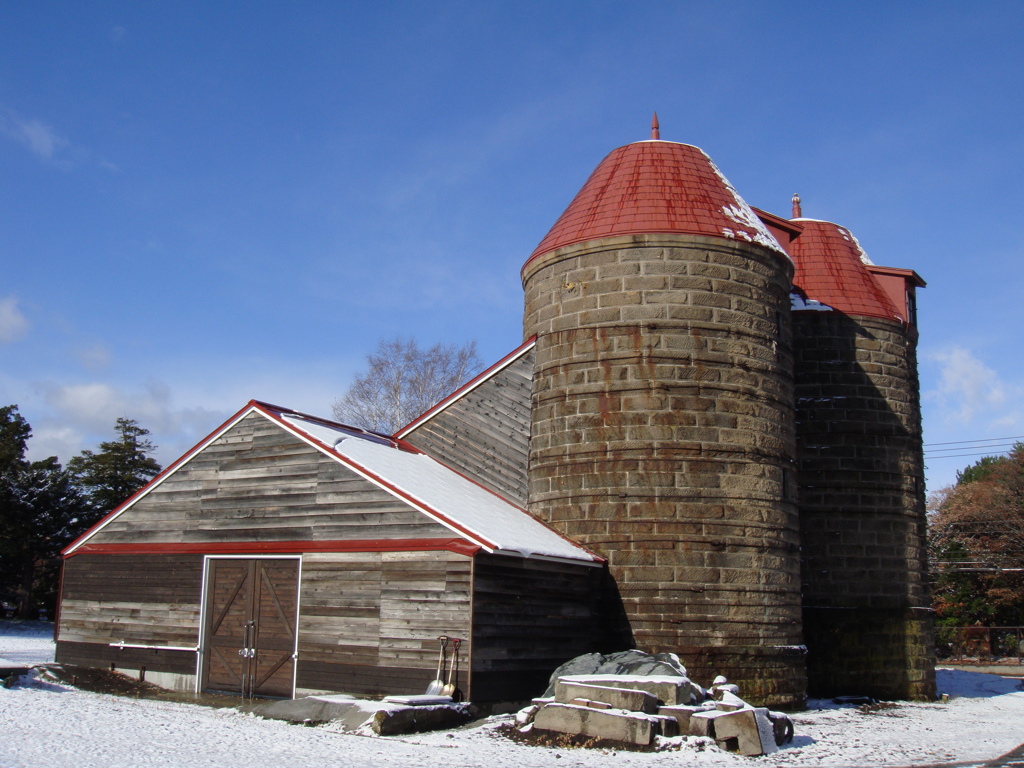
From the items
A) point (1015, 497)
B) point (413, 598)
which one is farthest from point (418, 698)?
point (1015, 497)

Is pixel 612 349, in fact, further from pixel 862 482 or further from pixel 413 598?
pixel 862 482

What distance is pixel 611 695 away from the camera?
42.2 feet

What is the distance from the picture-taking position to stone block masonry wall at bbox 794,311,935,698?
21.4m

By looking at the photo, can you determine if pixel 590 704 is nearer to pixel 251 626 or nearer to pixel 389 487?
pixel 389 487

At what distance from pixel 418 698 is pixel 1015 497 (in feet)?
141

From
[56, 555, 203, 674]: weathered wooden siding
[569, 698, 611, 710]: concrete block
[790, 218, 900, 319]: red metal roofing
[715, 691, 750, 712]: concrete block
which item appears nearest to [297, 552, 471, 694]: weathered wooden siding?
[569, 698, 611, 710]: concrete block

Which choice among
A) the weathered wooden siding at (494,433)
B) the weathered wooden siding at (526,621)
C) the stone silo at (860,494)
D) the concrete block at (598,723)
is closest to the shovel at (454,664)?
the weathered wooden siding at (526,621)

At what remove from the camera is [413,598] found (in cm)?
1491

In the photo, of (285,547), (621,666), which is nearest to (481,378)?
(285,547)

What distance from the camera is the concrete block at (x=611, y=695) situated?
1265 centimetres

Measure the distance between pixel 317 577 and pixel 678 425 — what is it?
22.5 ft

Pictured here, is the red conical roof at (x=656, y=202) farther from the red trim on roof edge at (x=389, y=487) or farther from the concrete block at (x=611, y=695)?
the concrete block at (x=611, y=695)

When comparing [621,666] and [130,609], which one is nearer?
[621,666]

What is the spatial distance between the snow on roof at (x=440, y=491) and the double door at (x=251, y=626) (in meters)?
2.18
